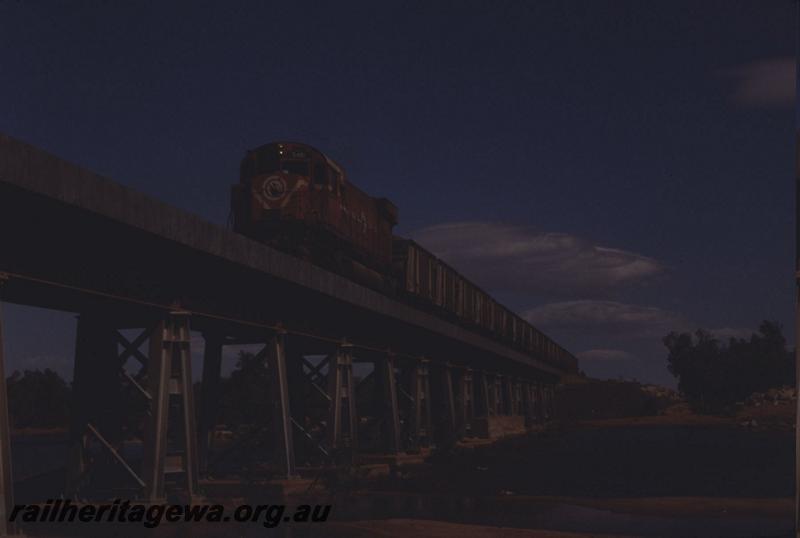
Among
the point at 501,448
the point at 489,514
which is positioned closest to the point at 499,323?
the point at 501,448

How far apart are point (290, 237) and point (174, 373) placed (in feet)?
31.5

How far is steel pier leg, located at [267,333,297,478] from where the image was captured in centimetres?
2355

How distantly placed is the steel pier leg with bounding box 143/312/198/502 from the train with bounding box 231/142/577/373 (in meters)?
9.22

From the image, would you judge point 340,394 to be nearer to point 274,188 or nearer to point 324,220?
point 324,220

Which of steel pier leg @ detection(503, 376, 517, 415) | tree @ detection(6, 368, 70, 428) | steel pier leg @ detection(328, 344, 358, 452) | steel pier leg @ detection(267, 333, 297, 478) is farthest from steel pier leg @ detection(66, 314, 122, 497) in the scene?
tree @ detection(6, 368, 70, 428)

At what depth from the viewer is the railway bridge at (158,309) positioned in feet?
45.1

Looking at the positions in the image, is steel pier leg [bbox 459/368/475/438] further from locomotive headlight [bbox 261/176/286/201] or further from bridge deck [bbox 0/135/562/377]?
bridge deck [bbox 0/135/562/377]

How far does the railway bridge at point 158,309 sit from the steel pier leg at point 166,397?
0.03m

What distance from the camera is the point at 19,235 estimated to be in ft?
45.8

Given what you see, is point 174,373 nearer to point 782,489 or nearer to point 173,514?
point 173,514

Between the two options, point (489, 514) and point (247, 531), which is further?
point (489, 514)

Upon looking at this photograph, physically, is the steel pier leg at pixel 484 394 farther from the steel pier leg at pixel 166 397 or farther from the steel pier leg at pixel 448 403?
the steel pier leg at pixel 166 397

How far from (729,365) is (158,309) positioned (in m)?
125

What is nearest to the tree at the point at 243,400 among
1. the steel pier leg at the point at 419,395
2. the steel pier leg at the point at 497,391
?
the steel pier leg at the point at 419,395
